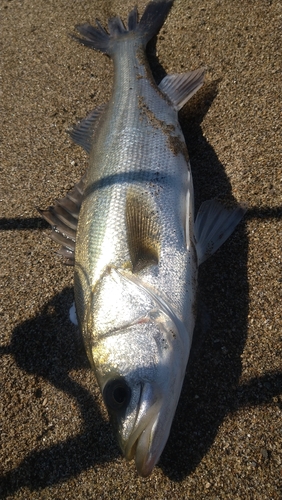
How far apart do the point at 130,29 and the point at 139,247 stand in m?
2.75

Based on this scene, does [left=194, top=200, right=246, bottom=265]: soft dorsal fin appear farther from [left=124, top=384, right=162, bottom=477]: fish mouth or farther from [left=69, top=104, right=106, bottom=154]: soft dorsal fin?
[left=69, top=104, right=106, bottom=154]: soft dorsal fin

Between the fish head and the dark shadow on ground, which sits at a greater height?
the fish head

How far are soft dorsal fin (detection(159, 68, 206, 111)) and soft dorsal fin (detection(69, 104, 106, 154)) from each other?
1.98ft

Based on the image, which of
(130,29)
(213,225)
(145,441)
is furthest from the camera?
(130,29)

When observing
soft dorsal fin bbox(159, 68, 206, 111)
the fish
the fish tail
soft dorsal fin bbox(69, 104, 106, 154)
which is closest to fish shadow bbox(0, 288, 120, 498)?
the fish

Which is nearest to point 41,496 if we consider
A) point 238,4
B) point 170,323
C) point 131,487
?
point 131,487

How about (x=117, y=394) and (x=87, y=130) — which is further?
Result: (x=87, y=130)

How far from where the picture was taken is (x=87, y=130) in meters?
3.46

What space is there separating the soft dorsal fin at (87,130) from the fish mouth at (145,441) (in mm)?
2242

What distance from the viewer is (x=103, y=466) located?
229 centimetres

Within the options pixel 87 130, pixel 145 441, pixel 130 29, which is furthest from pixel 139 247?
pixel 130 29

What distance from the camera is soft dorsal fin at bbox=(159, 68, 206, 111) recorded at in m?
3.34

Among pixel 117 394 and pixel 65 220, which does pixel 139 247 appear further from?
pixel 117 394

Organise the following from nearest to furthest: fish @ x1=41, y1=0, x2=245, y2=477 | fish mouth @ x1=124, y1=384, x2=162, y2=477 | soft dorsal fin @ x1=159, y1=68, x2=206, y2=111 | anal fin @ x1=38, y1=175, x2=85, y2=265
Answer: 1. fish mouth @ x1=124, y1=384, x2=162, y2=477
2. fish @ x1=41, y1=0, x2=245, y2=477
3. anal fin @ x1=38, y1=175, x2=85, y2=265
4. soft dorsal fin @ x1=159, y1=68, x2=206, y2=111
